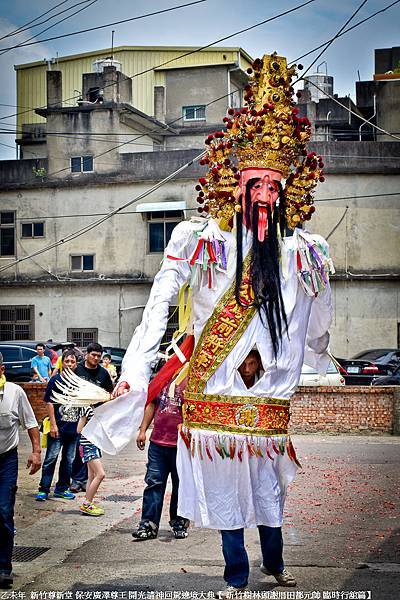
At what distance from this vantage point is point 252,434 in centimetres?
667

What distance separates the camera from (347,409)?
18.6 metres

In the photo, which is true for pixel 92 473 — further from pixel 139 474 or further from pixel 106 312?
pixel 106 312

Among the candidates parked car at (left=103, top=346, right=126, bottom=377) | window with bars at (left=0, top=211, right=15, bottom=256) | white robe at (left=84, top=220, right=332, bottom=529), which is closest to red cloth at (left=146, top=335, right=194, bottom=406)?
white robe at (left=84, top=220, right=332, bottom=529)

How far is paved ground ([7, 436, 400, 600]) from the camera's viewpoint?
708 cm

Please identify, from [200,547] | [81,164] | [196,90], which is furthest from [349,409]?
[196,90]

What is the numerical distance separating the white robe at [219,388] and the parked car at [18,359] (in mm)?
20842

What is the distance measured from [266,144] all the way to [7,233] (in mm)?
31156

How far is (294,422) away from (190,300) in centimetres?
1203

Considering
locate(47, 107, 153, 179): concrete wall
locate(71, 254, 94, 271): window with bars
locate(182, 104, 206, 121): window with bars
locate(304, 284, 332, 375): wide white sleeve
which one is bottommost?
locate(304, 284, 332, 375): wide white sleeve

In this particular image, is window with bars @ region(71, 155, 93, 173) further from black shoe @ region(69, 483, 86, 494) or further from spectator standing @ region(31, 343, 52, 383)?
black shoe @ region(69, 483, 86, 494)

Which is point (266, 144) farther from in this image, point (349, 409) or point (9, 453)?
point (349, 409)

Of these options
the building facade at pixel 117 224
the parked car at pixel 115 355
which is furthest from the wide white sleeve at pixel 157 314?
the building facade at pixel 117 224

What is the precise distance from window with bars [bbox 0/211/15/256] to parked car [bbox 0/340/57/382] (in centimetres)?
888

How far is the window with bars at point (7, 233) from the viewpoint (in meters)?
37.1
